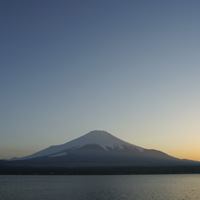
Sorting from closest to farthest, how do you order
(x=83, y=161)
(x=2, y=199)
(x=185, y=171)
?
1. (x=2, y=199)
2. (x=185, y=171)
3. (x=83, y=161)

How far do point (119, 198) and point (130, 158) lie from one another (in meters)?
160

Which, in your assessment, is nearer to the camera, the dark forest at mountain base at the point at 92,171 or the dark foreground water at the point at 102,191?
the dark foreground water at the point at 102,191

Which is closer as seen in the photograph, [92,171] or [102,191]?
[102,191]

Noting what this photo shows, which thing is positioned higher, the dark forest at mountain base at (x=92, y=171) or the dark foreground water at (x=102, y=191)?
the dark forest at mountain base at (x=92, y=171)

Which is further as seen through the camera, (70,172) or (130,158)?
(130,158)

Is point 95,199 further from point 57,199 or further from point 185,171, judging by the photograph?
point 185,171

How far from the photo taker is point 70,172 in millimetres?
130625

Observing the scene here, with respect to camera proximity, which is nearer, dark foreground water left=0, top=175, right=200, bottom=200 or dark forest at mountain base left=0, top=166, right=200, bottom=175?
dark foreground water left=0, top=175, right=200, bottom=200

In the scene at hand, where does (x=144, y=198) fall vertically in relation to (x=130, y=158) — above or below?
below

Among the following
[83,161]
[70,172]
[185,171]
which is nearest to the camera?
Result: [70,172]

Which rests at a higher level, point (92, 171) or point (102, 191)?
point (92, 171)

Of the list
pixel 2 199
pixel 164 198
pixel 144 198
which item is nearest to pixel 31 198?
pixel 2 199

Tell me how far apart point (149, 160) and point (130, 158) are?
41.3ft

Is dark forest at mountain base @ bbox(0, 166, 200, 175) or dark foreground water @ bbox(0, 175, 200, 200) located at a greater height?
dark forest at mountain base @ bbox(0, 166, 200, 175)
